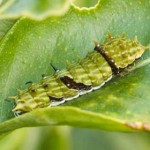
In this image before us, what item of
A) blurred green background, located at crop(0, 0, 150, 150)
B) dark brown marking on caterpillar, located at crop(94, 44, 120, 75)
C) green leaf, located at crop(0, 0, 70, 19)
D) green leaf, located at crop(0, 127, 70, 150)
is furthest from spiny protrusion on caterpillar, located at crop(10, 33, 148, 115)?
green leaf, located at crop(0, 0, 70, 19)

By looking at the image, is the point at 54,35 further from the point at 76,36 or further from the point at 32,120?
the point at 32,120

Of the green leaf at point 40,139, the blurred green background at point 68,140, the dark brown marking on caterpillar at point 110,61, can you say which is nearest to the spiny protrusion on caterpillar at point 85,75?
the dark brown marking on caterpillar at point 110,61

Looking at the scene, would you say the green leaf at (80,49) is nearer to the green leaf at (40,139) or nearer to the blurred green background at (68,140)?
the blurred green background at (68,140)

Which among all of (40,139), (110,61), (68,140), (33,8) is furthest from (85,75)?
(33,8)

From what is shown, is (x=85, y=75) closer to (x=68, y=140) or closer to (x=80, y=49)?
(x=80, y=49)

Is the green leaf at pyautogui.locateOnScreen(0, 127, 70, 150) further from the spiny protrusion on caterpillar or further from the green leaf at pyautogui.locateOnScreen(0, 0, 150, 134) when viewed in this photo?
the green leaf at pyautogui.locateOnScreen(0, 0, 150, 134)

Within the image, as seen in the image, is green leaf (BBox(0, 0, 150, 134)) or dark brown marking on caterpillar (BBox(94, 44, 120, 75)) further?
dark brown marking on caterpillar (BBox(94, 44, 120, 75))

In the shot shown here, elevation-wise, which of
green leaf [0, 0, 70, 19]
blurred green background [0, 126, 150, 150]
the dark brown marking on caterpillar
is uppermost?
green leaf [0, 0, 70, 19]
